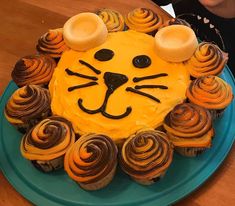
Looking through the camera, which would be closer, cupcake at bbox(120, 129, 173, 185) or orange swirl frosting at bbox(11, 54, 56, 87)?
cupcake at bbox(120, 129, 173, 185)

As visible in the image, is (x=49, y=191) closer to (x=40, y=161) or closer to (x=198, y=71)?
(x=40, y=161)

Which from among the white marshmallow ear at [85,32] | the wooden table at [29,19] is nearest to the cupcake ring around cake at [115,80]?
the white marshmallow ear at [85,32]

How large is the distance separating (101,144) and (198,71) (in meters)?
0.37

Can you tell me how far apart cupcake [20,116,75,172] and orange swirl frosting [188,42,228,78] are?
393mm

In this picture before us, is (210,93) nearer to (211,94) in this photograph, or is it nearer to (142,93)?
(211,94)

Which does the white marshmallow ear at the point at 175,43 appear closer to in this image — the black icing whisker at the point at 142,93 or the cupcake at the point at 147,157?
the black icing whisker at the point at 142,93

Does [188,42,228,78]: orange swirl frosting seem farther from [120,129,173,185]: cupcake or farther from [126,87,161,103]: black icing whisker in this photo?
[120,129,173,185]: cupcake

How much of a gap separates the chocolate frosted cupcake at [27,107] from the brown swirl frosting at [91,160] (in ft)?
0.56

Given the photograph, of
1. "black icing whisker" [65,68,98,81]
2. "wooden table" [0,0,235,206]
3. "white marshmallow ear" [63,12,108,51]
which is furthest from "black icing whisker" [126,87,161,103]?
"wooden table" [0,0,235,206]

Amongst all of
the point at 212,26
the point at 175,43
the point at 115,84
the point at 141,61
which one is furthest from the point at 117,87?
the point at 212,26

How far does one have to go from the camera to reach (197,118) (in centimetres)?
107

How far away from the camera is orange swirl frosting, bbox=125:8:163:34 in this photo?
1366 mm

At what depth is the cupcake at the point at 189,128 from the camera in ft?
3.46

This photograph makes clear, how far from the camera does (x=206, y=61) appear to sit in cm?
122
